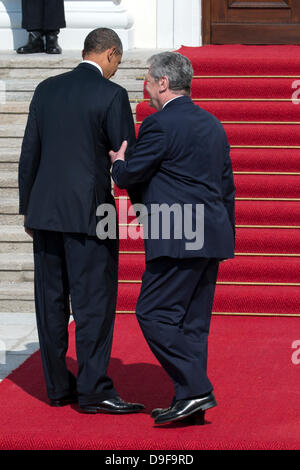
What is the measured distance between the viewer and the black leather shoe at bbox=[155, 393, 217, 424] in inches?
163

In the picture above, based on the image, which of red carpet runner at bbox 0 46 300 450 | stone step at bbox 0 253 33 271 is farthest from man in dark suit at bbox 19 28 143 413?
stone step at bbox 0 253 33 271

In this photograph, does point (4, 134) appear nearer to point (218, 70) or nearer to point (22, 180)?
point (218, 70)

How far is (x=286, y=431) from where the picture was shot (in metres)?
4.17

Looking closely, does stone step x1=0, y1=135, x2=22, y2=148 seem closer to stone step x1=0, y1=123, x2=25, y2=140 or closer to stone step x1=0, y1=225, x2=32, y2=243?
stone step x1=0, y1=123, x2=25, y2=140

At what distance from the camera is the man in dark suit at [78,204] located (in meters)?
4.29

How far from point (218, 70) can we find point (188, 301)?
3.84 m

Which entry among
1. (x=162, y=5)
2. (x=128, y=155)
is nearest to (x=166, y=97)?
(x=128, y=155)

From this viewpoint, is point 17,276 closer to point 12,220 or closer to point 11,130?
point 12,220

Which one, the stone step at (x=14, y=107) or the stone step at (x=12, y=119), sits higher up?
the stone step at (x=14, y=107)

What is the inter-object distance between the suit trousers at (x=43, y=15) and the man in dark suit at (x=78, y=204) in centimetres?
385

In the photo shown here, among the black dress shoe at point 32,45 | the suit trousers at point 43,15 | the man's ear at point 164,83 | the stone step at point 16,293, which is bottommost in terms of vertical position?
the stone step at point 16,293

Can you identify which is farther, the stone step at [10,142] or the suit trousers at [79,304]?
the stone step at [10,142]

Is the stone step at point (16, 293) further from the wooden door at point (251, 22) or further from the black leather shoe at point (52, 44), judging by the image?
the wooden door at point (251, 22)

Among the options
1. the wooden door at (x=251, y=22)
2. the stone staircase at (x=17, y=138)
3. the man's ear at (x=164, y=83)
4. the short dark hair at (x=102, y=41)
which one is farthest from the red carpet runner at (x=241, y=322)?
the short dark hair at (x=102, y=41)
